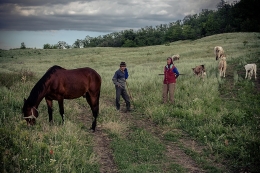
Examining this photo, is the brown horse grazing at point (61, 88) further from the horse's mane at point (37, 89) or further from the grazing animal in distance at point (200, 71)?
the grazing animal in distance at point (200, 71)

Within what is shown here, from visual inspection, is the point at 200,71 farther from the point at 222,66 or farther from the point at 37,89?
the point at 37,89

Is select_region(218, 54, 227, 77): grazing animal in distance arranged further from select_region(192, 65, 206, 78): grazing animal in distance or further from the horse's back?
the horse's back

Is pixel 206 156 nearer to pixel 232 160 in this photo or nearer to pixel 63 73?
pixel 232 160

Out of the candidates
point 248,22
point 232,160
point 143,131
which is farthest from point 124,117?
point 248,22

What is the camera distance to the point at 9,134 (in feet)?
19.1

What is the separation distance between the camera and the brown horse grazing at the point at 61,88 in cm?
717

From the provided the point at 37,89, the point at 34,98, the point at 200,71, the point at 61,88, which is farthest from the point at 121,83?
the point at 200,71

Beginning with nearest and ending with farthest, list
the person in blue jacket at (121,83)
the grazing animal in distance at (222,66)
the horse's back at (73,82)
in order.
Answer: the horse's back at (73,82)
the person in blue jacket at (121,83)
the grazing animal in distance at (222,66)

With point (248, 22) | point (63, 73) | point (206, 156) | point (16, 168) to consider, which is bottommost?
point (206, 156)

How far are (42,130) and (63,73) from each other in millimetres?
1986

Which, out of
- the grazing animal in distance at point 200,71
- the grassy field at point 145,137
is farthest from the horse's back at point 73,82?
the grazing animal in distance at point 200,71

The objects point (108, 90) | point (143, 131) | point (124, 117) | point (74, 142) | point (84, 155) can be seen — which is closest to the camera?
point (84, 155)

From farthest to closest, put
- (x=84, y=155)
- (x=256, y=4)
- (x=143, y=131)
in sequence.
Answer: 1. (x=256, y=4)
2. (x=143, y=131)
3. (x=84, y=155)

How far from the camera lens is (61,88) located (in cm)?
793
